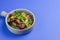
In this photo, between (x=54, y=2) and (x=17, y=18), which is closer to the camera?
(x=17, y=18)

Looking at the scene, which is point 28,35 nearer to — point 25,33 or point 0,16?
point 25,33

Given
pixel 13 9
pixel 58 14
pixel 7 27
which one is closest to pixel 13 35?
pixel 7 27

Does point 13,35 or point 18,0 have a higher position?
point 18,0

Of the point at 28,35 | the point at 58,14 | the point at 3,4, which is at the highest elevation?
the point at 3,4

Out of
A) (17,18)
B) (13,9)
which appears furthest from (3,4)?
(17,18)

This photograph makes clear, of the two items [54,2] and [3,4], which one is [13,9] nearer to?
[3,4]
